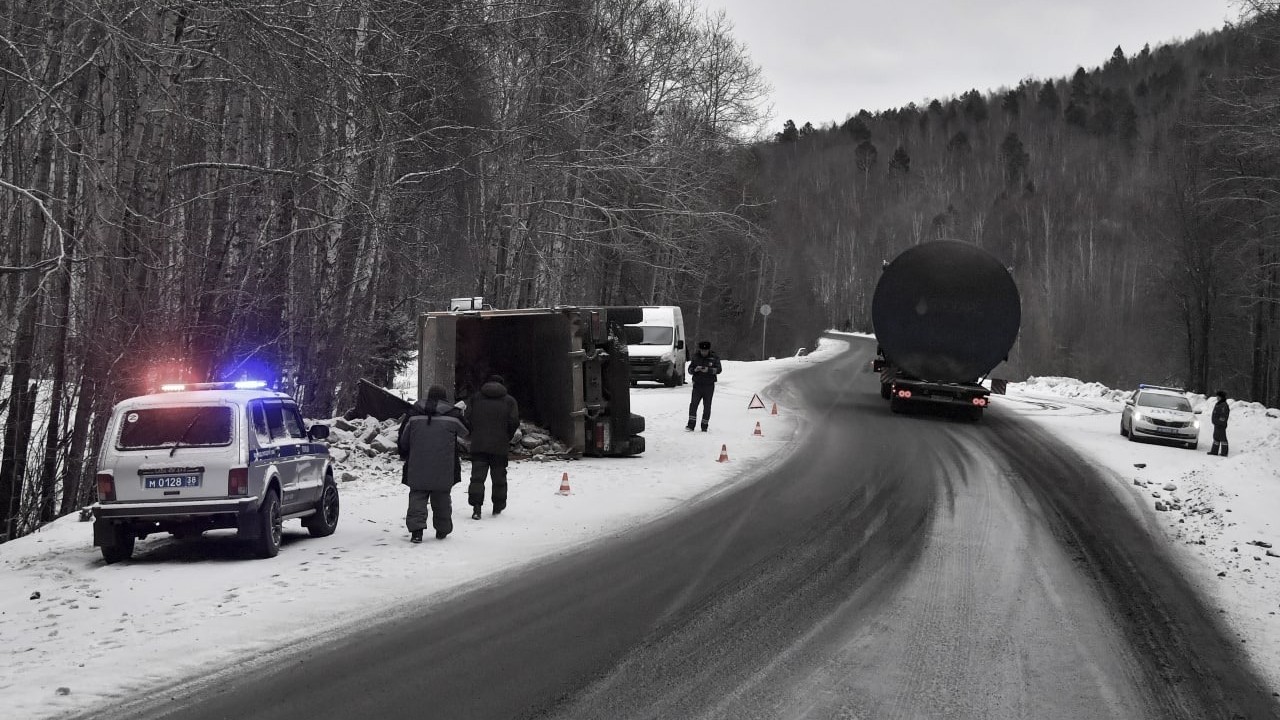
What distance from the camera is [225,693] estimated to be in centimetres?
621

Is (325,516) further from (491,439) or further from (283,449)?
(491,439)

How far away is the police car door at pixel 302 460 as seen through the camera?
11.6 metres

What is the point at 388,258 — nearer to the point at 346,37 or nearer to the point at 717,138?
the point at 346,37

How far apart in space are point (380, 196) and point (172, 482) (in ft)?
38.9

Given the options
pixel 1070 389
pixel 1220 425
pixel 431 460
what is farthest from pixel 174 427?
pixel 1070 389

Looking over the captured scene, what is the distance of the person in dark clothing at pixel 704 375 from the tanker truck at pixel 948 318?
572 cm

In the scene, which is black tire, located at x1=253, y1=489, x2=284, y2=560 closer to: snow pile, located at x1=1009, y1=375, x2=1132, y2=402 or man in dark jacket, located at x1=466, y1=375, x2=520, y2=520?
man in dark jacket, located at x1=466, y1=375, x2=520, y2=520

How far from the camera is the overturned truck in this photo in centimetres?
1802

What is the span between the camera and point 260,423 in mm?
10875

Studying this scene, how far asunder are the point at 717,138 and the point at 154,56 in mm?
32599

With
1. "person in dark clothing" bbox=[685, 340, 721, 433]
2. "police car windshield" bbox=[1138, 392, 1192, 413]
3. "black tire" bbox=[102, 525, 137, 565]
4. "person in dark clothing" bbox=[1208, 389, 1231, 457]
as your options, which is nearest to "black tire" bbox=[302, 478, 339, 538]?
"black tire" bbox=[102, 525, 137, 565]

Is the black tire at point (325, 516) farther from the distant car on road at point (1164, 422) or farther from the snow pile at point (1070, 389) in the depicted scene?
the snow pile at point (1070, 389)

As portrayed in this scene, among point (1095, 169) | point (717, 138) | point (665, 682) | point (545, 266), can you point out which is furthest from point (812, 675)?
point (1095, 169)

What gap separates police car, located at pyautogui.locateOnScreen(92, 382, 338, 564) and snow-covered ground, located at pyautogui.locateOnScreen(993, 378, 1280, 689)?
28.5 ft
